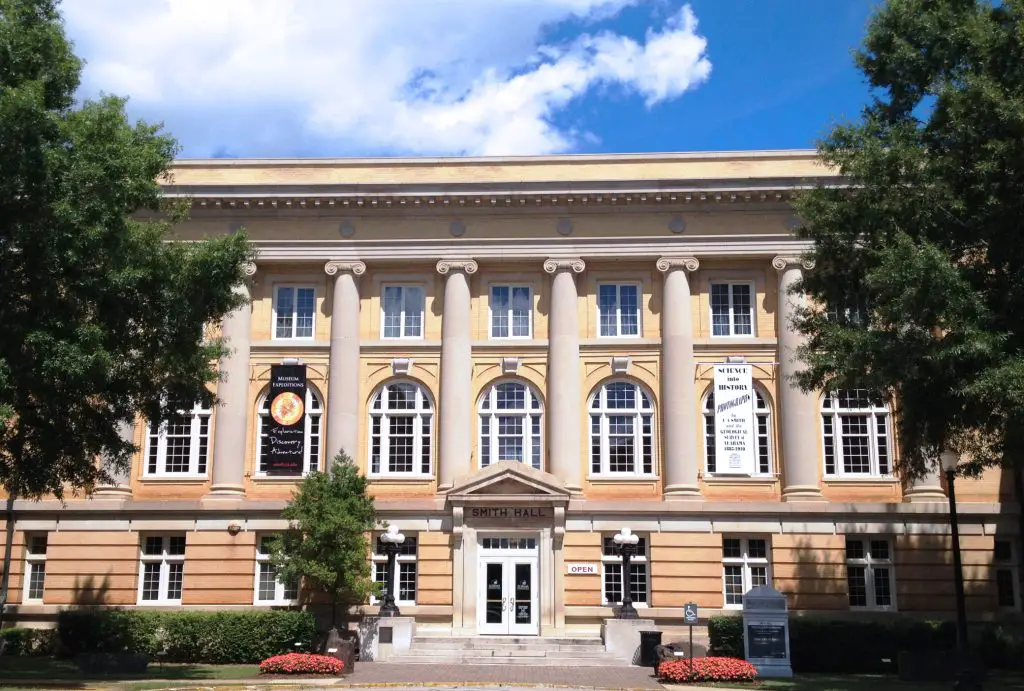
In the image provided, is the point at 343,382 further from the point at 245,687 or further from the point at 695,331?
the point at 245,687

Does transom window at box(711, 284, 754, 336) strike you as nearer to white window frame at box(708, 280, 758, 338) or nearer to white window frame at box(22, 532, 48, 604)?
white window frame at box(708, 280, 758, 338)

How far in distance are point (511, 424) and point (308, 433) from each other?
6923mm

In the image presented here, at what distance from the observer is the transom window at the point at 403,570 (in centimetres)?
3581

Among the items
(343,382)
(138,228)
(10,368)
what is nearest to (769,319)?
(343,382)

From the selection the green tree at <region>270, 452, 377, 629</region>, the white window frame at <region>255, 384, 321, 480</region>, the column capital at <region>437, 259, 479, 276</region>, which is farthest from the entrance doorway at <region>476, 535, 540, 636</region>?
the column capital at <region>437, 259, 479, 276</region>

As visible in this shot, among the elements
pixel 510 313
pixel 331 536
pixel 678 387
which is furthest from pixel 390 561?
pixel 678 387

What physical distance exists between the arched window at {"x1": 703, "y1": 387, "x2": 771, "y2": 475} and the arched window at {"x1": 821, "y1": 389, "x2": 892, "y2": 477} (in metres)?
1.83

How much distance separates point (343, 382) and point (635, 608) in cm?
1208

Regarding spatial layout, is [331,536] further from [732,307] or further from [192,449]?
[732,307]

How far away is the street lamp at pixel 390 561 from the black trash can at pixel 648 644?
24.8ft

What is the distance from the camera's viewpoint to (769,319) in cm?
3709

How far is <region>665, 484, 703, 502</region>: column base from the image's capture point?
35463 millimetres

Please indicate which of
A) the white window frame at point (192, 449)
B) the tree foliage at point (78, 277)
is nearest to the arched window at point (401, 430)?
the white window frame at point (192, 449)

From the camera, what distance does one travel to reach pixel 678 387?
36.2 metres
